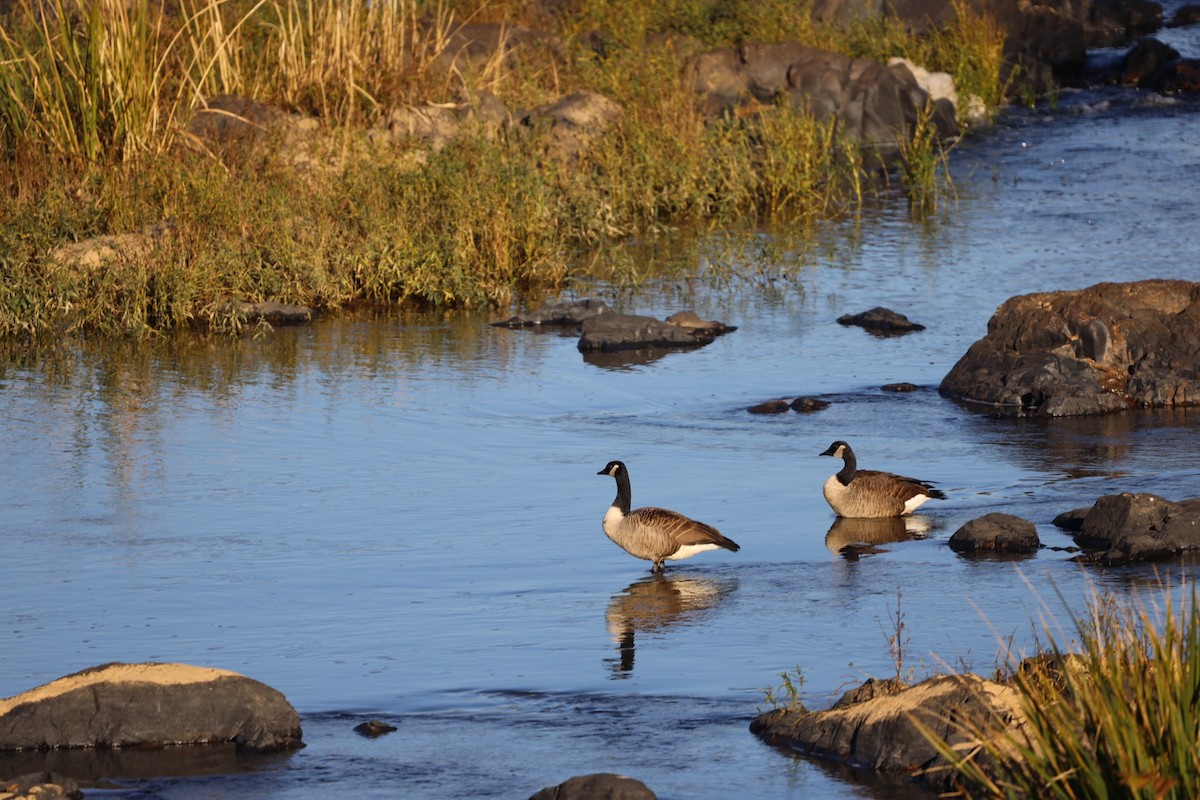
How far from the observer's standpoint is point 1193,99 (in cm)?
3616

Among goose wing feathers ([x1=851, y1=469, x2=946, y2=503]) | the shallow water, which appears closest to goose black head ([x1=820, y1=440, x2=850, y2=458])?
goose wing feathers ([x1=851, y1=469, x2=946, y2=503])

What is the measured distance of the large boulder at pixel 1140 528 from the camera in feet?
34.4

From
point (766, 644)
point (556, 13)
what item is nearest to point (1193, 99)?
point (556, 13)

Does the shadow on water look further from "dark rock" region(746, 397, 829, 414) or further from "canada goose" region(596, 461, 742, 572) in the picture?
"dark rock" region(746, 397, 829, 414)

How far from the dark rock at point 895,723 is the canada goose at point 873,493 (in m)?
3.93

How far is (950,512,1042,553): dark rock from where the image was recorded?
1088 centimetres

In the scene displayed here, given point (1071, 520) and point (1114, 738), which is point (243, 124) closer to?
point (1071, 520)

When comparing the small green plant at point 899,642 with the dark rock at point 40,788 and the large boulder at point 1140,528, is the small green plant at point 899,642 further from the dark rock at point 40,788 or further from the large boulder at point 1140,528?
the dark rock at point 40,788

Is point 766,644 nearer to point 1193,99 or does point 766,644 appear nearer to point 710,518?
point 710,518

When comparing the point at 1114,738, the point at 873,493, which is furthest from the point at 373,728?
the point at 873,493

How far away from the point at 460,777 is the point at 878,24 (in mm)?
30179

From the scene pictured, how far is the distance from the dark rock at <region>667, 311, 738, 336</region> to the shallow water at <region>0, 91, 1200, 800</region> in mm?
472

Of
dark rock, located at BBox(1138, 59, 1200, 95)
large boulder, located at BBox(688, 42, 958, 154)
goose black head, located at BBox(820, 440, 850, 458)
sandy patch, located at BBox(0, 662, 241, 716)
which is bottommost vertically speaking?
sandy patch, located at BBox(0, 662, 241, 716)

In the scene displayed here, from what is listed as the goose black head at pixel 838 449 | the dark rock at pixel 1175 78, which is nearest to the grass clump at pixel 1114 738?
the goose black head at pixel 838 449
